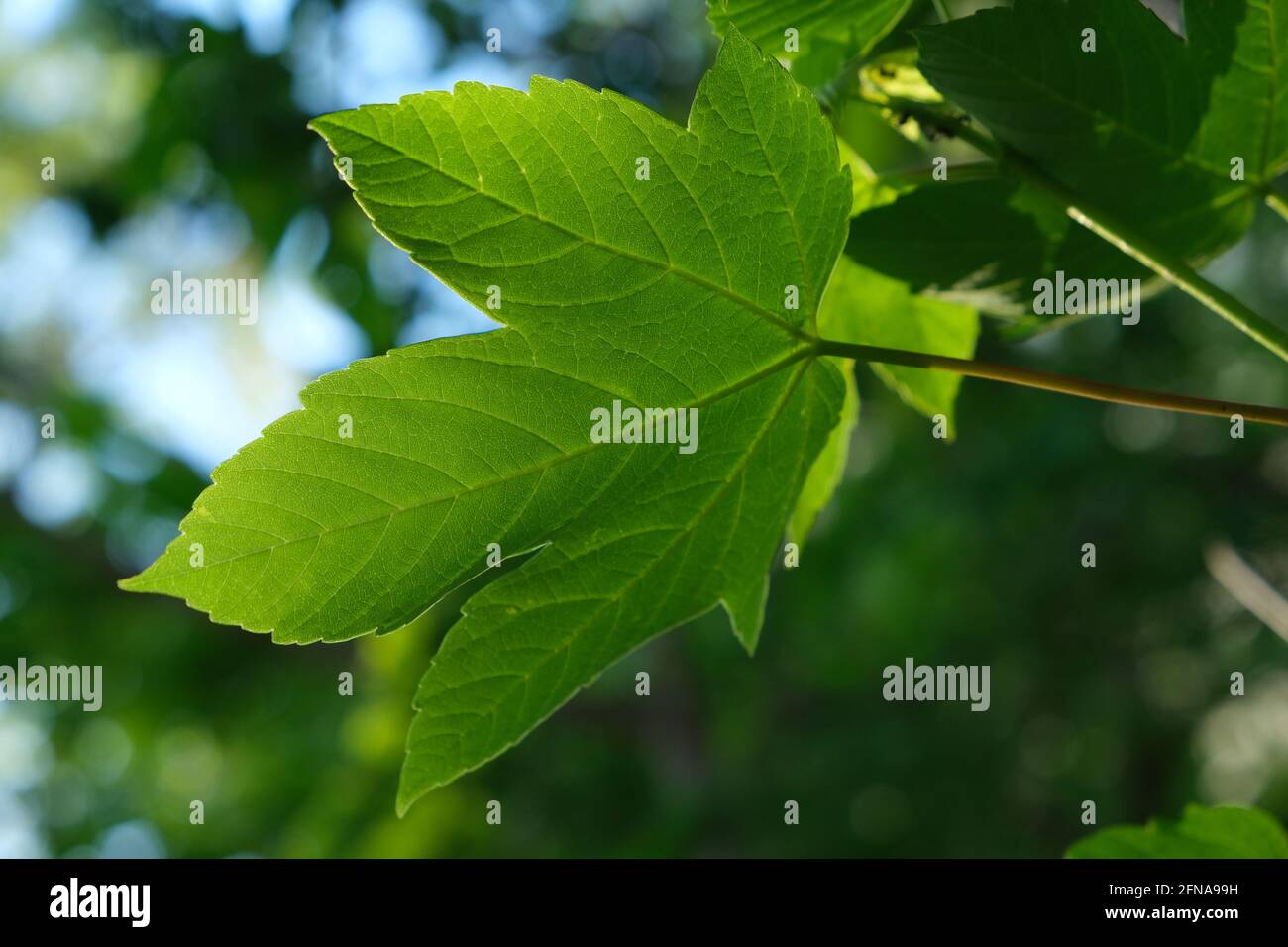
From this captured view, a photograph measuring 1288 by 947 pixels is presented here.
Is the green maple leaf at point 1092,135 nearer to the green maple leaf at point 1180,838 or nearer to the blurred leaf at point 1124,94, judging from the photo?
the blurred leaf at point 1124,94

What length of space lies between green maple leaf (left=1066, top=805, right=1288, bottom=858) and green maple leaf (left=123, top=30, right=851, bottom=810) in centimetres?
33

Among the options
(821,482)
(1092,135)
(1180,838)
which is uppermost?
(1092,135)

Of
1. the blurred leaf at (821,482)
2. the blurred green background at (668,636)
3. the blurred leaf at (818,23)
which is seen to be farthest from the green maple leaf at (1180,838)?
the blurred green background at (668,636)

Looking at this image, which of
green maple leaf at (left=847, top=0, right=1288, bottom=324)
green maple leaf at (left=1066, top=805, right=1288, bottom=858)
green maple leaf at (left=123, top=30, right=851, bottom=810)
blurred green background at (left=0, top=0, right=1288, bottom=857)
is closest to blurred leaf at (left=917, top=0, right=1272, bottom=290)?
green maple leaf at (left=847, top=0, right=1288, bottom=324)

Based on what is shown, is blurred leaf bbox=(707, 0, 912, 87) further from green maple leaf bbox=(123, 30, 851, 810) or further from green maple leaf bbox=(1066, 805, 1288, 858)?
green maple leaf bbox=(1066, 805, 1288, 858)

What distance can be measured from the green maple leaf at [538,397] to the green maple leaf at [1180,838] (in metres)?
0.33

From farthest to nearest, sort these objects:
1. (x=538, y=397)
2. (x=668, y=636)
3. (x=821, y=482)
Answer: (x=668, y=636) < (x=821, y=482) < (x=538, y=397)

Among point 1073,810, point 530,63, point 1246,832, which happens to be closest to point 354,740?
point 530,63

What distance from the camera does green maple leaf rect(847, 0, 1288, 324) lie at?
505 mm

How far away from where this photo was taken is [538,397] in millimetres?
473

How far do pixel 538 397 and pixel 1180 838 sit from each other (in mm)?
510

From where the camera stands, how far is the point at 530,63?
2.84 m

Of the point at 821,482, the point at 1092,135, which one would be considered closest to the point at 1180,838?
the point at 821,482

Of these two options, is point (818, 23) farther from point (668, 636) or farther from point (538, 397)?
point (668, 636)
